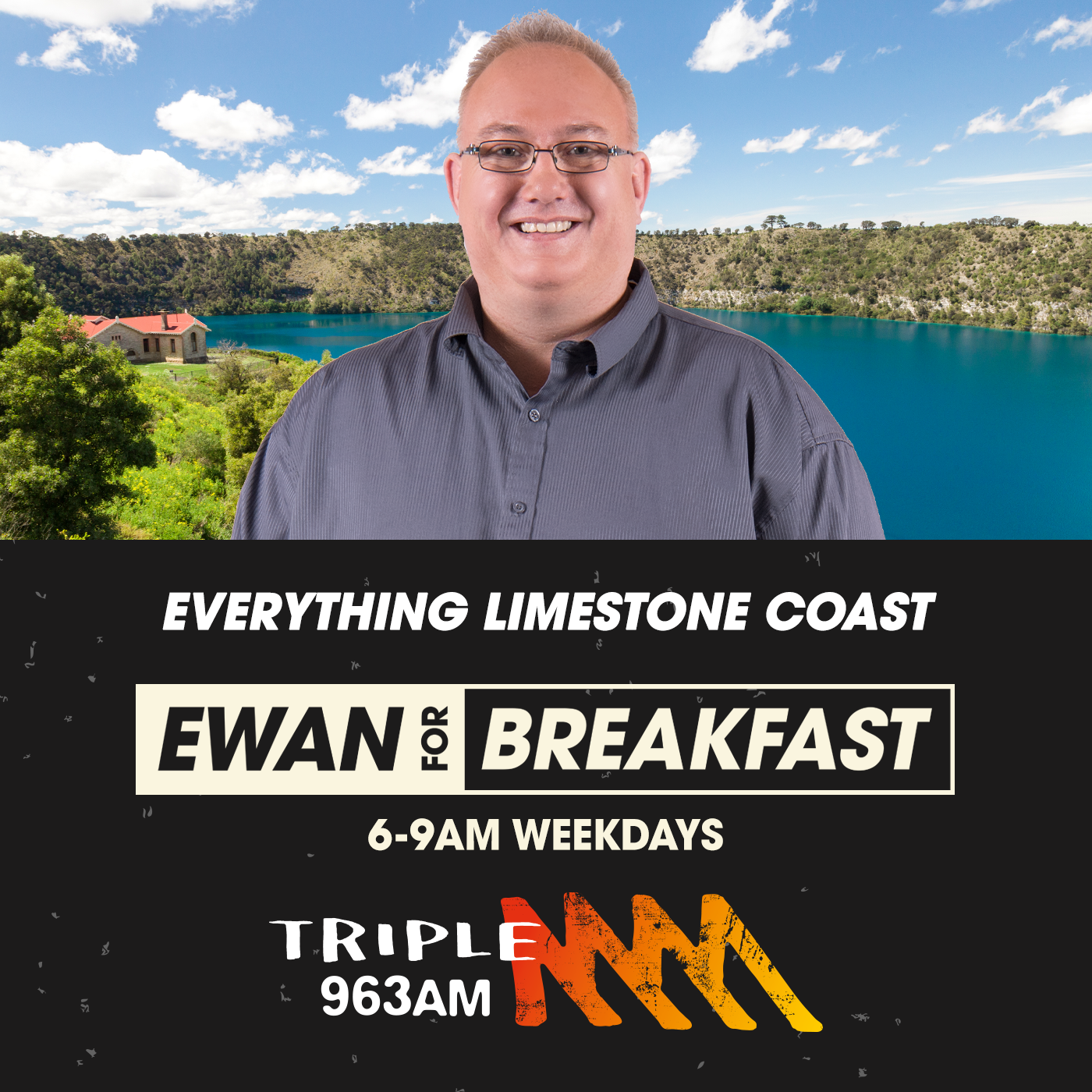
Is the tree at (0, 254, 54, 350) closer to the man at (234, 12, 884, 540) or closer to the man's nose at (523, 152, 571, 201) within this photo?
the man at (234, 12, 884, 540)

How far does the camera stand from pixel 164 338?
161 ft

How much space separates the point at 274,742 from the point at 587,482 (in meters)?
0.74

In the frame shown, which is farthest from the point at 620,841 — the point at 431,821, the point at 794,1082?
the point at 794,1082

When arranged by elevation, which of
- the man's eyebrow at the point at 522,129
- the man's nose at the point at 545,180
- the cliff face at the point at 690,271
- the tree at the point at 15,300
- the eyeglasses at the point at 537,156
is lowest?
the man's nose at the point at 545,180

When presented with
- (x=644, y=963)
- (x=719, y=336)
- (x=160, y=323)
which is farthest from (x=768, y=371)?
(x=160, y=323)

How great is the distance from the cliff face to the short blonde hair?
52074 millimetres

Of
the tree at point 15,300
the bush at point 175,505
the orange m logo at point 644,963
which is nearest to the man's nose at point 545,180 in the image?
the orange m logo at point 644,963

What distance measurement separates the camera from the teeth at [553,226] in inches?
63.2

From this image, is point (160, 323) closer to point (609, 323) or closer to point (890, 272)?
point (609, 323)

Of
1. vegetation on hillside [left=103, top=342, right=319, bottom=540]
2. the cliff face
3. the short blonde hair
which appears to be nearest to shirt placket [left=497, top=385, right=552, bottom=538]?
the short blonde hair

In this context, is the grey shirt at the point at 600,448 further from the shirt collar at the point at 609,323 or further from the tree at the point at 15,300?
the tree at the point at 15,300

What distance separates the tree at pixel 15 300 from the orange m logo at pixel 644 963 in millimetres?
25422

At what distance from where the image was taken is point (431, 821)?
1.19m

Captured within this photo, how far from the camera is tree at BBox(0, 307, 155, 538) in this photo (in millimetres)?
18062
